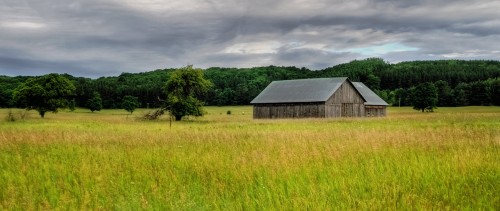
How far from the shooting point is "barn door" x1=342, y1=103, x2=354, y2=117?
55750 mm

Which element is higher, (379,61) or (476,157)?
(379,61)

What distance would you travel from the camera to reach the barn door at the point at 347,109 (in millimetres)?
55750

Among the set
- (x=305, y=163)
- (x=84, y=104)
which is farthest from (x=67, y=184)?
(x=84, y=104)

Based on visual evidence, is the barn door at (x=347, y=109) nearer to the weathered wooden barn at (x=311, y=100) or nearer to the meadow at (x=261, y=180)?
the weathered wooden barn at (x=311, y=100)

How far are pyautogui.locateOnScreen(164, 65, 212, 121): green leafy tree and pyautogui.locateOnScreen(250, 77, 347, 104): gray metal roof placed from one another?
37.0 ft

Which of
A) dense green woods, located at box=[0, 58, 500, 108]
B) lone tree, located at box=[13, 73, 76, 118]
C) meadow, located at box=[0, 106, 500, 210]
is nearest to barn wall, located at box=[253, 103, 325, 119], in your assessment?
lone tree, located at box=[13, 73, 76, 118]

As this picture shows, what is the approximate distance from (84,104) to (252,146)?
11069cm

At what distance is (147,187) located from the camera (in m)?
6.58

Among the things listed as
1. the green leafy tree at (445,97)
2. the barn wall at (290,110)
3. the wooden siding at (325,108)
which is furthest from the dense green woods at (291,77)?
the barn wall at (290,110)

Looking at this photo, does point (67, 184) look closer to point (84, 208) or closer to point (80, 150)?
point (84, 208)

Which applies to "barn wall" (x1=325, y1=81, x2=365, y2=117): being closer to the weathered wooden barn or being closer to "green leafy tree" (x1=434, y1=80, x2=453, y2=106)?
the weathered wooden barn

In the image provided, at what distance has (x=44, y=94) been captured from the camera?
5612 centimetres

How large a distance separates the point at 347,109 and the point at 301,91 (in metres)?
6.30

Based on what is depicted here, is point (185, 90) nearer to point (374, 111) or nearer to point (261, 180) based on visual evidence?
point (374, 111)
